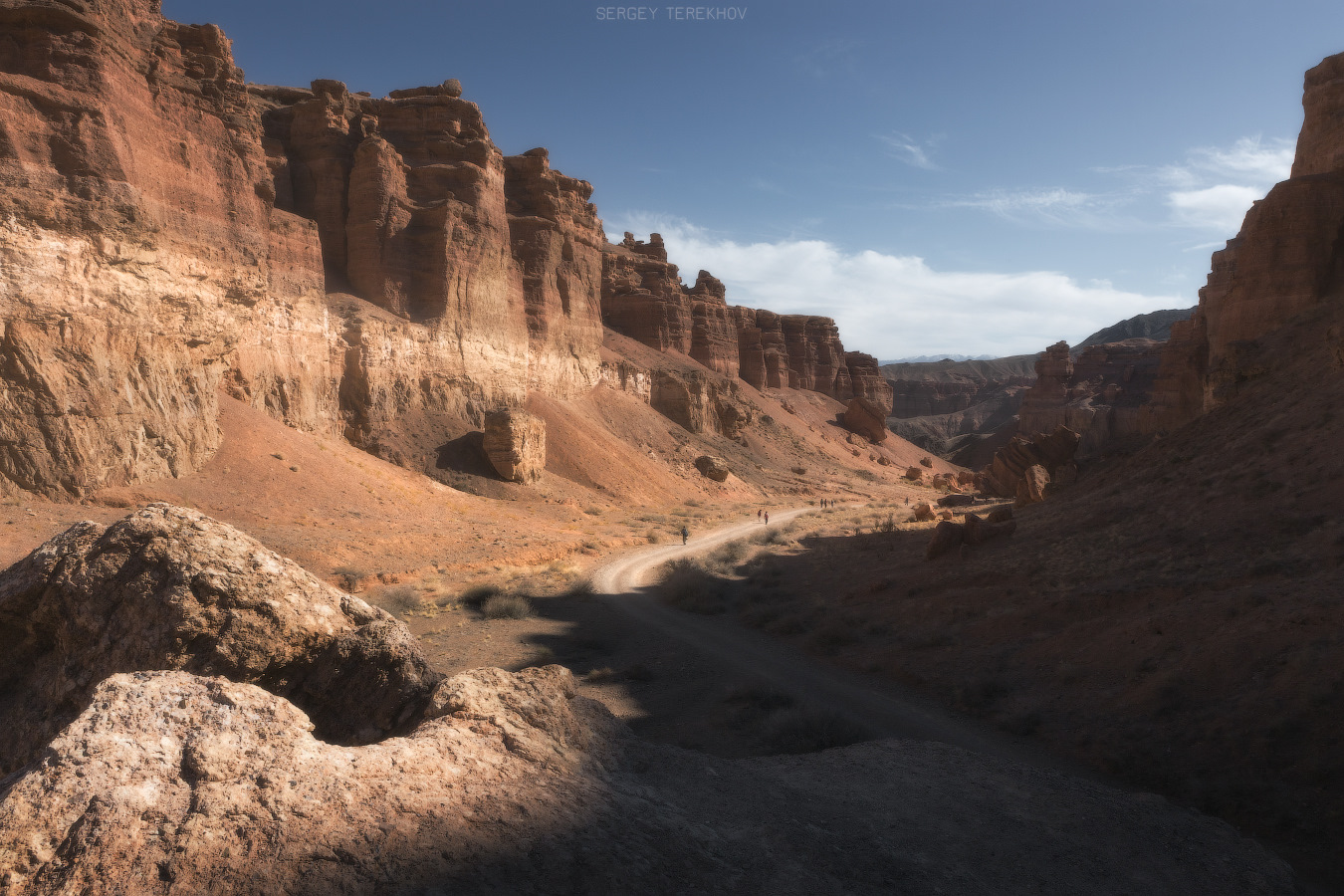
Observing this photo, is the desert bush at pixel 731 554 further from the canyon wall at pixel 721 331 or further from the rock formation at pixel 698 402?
the canyon wall at pixel 721 331

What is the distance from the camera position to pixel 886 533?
27797mm

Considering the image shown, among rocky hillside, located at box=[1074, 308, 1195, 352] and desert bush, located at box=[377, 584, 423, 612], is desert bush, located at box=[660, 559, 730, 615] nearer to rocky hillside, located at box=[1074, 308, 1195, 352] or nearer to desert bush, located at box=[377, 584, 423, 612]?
desert bush, located at box=[377, 584, 423, 612]

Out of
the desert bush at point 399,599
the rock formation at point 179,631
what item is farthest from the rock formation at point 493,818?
the desert bush at point 399,599

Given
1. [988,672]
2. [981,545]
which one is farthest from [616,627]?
[981,545]

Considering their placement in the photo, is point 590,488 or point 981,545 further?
point 590,488

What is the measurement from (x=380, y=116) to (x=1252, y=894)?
144 ft

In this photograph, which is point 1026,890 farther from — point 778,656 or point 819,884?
point 778,656

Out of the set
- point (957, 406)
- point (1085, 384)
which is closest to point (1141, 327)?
point (957, 406)

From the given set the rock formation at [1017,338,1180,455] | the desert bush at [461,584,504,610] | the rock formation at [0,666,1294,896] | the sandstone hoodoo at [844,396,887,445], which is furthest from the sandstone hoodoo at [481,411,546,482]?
the rock formation at [1017,338,1180,455]

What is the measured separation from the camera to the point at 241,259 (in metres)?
27.0

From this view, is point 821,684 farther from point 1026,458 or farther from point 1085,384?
point 1085,384

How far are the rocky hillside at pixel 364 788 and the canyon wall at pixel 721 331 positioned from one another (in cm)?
6172

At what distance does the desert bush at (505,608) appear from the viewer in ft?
61.3

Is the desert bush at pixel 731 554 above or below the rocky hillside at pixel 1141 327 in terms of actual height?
below
